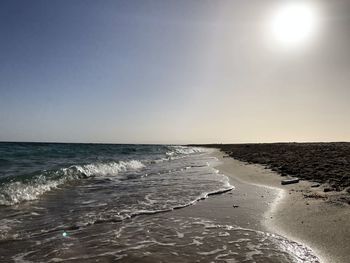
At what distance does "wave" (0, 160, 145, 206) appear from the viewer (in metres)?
13.7

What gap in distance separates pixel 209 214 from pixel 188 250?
10.7 feet

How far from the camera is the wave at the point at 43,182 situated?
1366cm

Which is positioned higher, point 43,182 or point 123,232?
point 43,182

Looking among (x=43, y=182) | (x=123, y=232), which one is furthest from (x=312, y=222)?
(x=43, y=182)

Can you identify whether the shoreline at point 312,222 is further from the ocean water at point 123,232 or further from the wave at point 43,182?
the wave at point 43,182

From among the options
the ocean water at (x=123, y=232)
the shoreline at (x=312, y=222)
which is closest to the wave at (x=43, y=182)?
the ocean water at (x=123, y=232)

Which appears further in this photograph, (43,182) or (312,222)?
(43,182)

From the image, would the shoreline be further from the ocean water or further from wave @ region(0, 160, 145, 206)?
wave @ region(0, 160, 145, 206)

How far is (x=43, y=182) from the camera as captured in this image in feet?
56.4

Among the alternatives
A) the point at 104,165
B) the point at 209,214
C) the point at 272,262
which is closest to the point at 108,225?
the point at 209,214

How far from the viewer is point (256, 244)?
7277 millimetres

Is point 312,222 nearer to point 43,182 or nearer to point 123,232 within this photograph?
point 123,232

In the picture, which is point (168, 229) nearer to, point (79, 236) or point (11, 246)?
point (79, 236)

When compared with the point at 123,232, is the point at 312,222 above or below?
above
